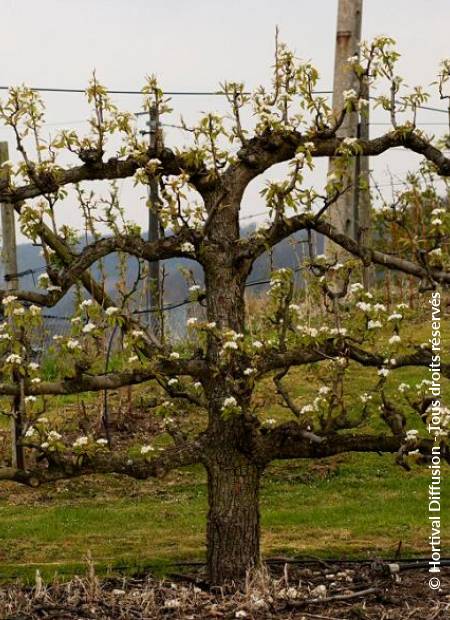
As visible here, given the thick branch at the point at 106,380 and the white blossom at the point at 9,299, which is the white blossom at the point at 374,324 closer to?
the thick branch at the point at 106,380

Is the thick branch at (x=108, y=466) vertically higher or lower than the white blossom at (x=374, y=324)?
lower

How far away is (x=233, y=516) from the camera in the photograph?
25.1ft

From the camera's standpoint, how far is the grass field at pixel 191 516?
945 centimetres

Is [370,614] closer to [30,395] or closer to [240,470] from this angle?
[240,470]

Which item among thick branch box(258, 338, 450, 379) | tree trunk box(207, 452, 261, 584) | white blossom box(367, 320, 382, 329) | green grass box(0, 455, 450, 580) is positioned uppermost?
white blossom box(367, 320, 382, 329)

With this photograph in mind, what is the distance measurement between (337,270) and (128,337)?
1.58 m

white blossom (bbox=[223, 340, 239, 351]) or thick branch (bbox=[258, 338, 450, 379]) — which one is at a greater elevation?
white blossom (bbox=[223, 340, 239, 351])

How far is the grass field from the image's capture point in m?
9.45

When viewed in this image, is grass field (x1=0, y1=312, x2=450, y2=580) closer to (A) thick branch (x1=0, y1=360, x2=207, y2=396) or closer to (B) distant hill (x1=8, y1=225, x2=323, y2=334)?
(A) thick branch (x1=0, y1=360, x2=207, y2=396)

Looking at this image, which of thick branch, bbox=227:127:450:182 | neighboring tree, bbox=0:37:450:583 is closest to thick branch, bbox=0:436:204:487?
neighboring tree, bbox=0:37:450:583

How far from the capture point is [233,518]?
7.64 m

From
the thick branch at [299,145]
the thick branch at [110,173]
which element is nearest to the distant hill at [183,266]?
the thick branch at [110,173]

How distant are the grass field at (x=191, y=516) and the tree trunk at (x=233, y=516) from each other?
107 cm

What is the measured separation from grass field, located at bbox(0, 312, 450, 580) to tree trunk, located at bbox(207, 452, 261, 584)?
42.1 inches
